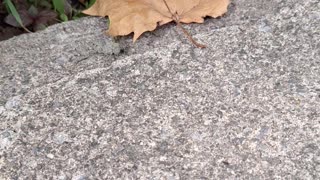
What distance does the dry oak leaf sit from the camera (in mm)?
1986

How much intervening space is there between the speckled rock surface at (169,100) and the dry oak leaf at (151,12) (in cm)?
4

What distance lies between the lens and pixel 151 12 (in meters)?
2.02

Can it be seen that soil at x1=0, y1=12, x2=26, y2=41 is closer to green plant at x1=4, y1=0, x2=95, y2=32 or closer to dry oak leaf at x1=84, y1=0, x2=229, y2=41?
green plant at x1=4, y1=0, x2=95, y2=32

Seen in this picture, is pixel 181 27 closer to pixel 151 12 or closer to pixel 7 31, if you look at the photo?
pixel 151 12

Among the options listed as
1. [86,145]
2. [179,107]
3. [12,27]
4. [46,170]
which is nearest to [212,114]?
[179,107]

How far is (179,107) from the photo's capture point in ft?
5.88

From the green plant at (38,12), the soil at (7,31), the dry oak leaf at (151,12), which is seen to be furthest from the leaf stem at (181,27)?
the soil at (7,31)

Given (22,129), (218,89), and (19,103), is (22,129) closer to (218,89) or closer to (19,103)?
(19,103)

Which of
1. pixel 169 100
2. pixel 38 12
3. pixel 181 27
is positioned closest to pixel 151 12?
pixel 181 27

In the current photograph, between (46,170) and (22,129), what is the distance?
165 millimetres

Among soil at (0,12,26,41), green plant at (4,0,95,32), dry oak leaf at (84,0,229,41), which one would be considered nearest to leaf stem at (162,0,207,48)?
dry oak leaf at (84,0,229,41)

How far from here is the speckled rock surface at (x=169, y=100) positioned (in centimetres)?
166

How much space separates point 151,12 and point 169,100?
35 centimetres

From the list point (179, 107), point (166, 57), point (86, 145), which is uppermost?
point (166, 57)
